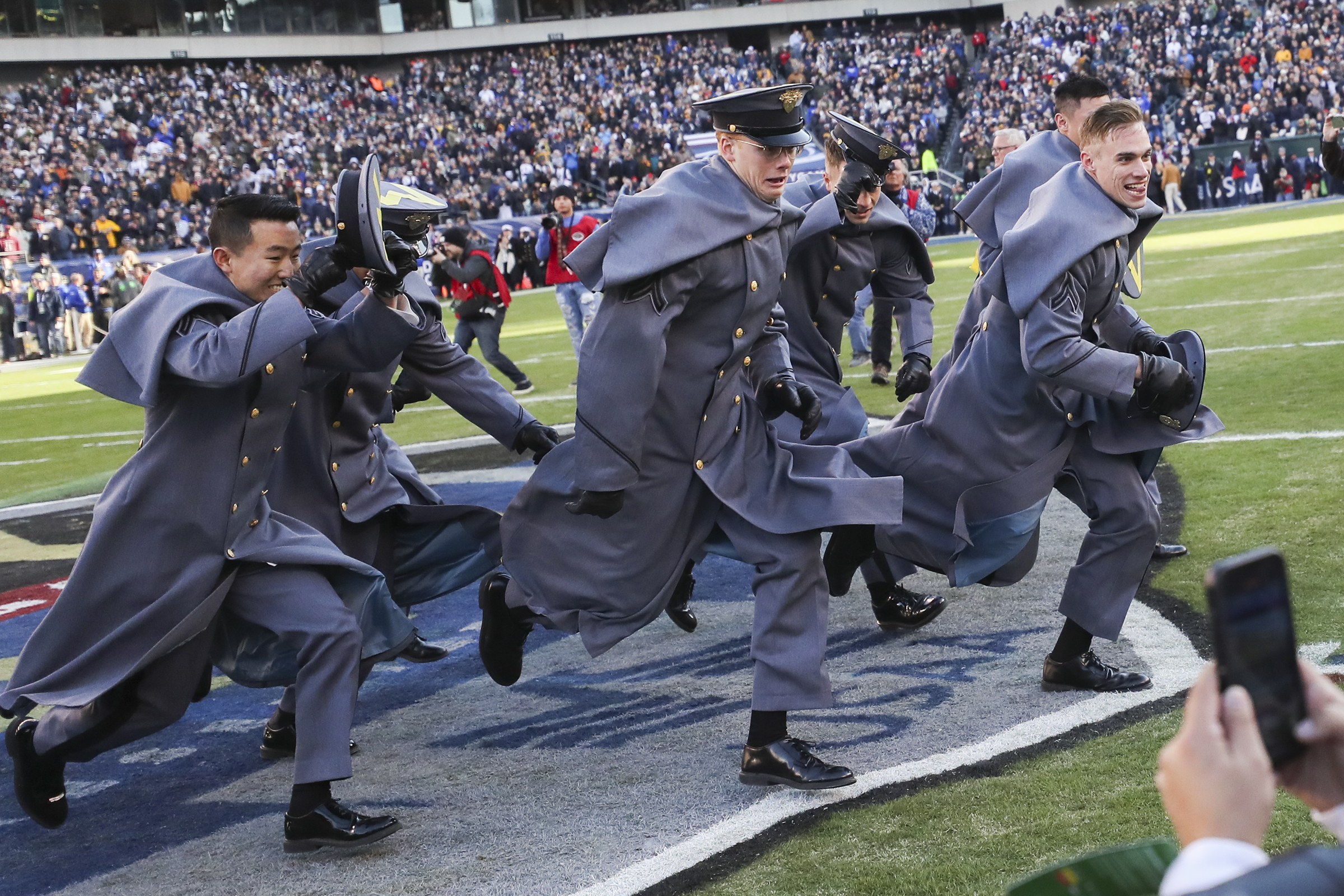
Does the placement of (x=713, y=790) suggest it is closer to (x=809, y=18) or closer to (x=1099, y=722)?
(x=1099, y=722)

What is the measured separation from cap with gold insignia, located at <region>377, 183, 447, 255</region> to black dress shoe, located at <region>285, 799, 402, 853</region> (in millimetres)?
2000

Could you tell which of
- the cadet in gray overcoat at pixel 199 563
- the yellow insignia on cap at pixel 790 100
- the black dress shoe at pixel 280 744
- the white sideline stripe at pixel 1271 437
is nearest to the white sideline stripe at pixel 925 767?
the cadet in gray overcoat at pixel 199 563

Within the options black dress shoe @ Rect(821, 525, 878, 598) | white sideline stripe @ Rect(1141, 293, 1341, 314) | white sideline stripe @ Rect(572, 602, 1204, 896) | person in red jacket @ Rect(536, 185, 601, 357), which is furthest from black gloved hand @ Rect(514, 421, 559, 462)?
white sideline stripe @ Rect(1141, 293, 1341, 314)

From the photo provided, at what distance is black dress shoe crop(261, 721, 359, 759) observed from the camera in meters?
4.91

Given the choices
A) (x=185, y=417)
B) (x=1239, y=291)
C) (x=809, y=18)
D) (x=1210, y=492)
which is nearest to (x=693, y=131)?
(x=809, y=18)

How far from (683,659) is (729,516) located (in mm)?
1225

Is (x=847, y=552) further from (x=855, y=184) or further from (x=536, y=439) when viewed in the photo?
(x=855, y=184)

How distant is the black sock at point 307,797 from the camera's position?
4.02 meters

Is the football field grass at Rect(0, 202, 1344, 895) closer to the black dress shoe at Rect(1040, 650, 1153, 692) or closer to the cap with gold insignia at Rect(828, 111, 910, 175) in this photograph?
the black dress shoe at Rect(1040, 650, 1153, 692)

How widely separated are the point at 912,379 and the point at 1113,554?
1526 mm

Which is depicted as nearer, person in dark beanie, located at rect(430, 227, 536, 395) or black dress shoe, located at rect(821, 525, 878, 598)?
black dress shoe, located at rect(821, 525, 878, 598)

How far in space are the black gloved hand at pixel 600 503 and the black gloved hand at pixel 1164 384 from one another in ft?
5.57

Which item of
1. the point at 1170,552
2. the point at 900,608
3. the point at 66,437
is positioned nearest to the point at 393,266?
the point at 900,608

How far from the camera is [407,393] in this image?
19.1 feet
